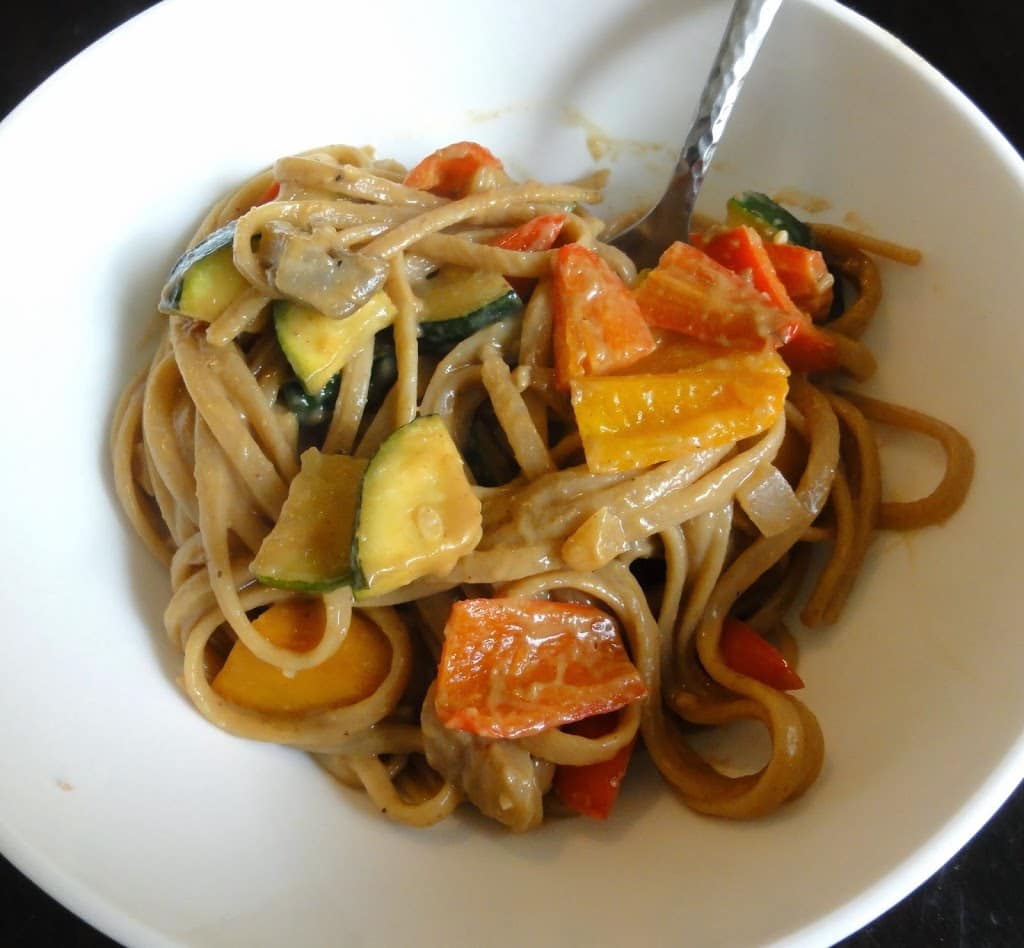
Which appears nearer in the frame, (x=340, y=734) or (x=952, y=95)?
Result: (x=340, y=734)

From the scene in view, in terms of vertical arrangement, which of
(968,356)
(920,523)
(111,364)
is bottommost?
(920,523)

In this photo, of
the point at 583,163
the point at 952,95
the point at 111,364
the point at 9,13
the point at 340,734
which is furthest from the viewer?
the point at 9,13

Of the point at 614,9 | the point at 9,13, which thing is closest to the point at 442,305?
the point at 614,9

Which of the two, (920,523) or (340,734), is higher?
(340,734)

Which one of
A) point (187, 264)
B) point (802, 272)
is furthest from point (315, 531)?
point (802, 272)

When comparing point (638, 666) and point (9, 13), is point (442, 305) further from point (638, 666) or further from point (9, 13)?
point (9, 13)

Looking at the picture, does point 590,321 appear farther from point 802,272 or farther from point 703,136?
point 703,136
